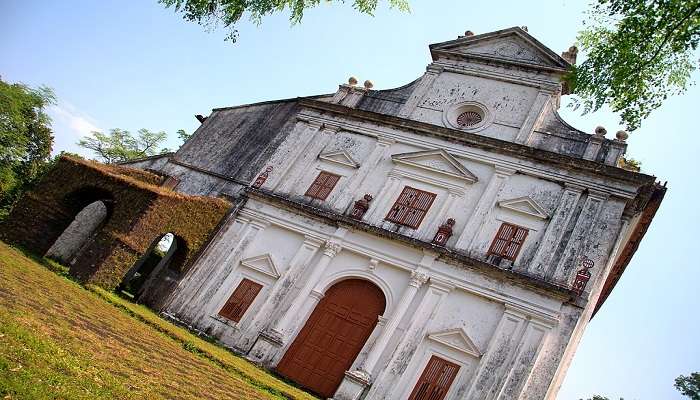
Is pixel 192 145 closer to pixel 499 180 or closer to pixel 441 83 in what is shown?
pixel 441 83

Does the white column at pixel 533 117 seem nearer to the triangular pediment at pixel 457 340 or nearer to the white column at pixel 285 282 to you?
the triangular pediment at pixel 457 340

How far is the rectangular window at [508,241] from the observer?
46.7 feet

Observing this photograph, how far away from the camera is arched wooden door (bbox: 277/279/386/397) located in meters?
14.0

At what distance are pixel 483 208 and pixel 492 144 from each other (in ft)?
7.69

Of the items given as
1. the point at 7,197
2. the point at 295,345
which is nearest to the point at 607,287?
the point at 295,345

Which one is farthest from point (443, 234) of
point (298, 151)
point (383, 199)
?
point (298, 151)

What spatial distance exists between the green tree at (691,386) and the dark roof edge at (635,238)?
1358 centimetres

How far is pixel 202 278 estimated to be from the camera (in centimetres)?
1653

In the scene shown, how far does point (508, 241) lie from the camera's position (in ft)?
47.4

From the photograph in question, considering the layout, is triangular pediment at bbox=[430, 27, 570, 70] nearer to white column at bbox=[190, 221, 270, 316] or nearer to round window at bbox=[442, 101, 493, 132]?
round window at bbox=[442, 101, 493, 132]

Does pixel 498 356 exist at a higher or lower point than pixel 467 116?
lower

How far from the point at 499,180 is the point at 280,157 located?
796cm

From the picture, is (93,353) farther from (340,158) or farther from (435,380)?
(340,158)

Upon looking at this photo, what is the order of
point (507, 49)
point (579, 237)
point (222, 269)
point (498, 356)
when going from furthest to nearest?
1. point (507, 49)
2. point (222, 269)
3. point (579, 237)
4. point (498, 356)
